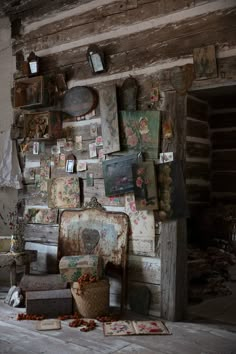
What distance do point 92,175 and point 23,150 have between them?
1.06 m

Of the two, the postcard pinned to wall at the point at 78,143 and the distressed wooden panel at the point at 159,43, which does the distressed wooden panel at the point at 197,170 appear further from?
the distressed wooden panel at the point at 159,43

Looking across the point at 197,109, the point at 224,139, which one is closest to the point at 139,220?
the point at 197,109

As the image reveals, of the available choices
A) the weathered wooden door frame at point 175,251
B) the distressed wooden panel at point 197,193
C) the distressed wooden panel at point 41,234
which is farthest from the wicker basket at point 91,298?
the distressed wooden panel at point 197,193

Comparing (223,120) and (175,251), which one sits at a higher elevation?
(223,120)

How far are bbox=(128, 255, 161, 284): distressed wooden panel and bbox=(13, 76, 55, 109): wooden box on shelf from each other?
74.7 inches

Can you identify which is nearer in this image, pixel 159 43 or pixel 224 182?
pixel 159 43

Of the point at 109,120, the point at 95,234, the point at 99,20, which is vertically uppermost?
the point at 99,20

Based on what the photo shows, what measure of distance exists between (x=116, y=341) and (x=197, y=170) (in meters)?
3.04

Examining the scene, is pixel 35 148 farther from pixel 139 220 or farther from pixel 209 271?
pixel 209 271

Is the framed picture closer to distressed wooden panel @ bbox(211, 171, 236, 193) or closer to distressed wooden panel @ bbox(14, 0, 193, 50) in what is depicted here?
distressed wooden panel @ bbox(14, 0, 193, 50)

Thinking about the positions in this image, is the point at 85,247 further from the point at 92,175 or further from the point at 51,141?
the point at 51,141

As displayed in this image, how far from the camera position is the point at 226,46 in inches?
131

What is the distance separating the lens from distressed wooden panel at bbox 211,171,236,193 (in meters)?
5.79

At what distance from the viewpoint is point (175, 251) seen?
11.7ft
